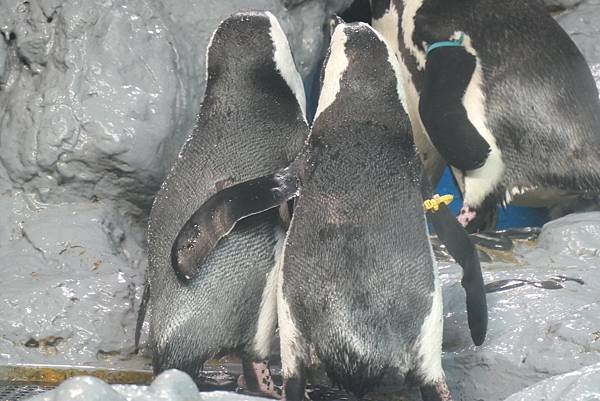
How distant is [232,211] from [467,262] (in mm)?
489

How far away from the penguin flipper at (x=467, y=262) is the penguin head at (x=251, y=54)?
0.44 meters

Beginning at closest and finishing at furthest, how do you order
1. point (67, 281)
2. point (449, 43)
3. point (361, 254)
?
point (361, 254), point (67, 281), point (449, 43)

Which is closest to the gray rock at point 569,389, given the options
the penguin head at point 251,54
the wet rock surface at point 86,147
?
the penguin head at point 251,54

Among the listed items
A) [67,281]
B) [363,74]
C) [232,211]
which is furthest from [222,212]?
[67,281]

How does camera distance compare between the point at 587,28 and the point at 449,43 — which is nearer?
the point at 449,43

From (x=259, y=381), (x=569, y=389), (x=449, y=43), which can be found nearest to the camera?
(x=569, y=389)

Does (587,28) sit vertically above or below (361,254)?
above

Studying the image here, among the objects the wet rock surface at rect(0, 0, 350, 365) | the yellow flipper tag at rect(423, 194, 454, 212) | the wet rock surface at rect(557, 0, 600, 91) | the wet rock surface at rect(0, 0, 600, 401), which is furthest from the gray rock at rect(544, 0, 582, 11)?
the yellow flipper tag at rect(423, 194, 454, 212)

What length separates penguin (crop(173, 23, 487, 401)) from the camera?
244cm

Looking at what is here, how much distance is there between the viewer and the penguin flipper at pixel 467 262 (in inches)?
103

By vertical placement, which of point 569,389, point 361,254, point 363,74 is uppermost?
point 363,74

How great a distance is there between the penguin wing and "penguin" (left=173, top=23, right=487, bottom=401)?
84 cm

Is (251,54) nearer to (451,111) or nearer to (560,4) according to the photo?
(451,111)

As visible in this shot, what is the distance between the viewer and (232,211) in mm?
2559
